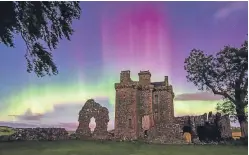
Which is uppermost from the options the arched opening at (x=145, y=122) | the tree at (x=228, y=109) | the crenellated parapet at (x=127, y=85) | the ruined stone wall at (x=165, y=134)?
the crenellated parapet at (x=127, y=85)

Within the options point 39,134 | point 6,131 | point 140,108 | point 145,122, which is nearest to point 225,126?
point 145,122

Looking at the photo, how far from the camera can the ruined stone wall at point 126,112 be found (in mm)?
17578

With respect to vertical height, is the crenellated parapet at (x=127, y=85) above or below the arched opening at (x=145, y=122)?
above

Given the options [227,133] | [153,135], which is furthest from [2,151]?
[227,133]

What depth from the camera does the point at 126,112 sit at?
17.5 metres

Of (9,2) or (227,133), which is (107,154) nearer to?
(9,2)

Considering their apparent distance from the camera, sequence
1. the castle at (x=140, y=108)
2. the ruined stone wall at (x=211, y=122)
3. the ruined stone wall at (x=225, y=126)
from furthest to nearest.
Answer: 1. the ruined stone wall at (x=211, y=122)
2. the ruined stone wall at (x=225, y=126)
3. the castle at (x=140, y=108)

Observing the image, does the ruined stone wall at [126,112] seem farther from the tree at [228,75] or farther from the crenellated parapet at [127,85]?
the tree at [228,75]

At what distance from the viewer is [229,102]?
652 inches

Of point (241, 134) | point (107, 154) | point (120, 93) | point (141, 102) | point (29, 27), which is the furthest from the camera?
point (141, 102)

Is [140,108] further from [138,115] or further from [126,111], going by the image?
[126,111]

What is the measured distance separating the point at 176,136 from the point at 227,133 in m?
4.28

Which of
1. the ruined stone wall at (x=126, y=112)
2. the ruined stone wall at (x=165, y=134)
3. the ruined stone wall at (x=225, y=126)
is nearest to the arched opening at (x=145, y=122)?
the ruined stone wall at (x=126, y=112)

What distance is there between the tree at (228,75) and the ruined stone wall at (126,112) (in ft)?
11.3
